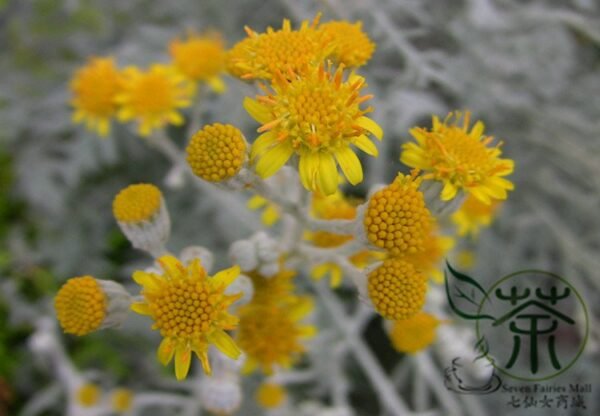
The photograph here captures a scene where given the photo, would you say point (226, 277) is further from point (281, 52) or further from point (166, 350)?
point (281, 52)

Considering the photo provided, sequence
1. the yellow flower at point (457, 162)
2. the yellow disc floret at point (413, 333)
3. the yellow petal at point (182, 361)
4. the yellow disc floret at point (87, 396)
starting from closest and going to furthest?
the yellow petal at point (182, 361) → the yellow flower at point (457, 162) → the yellow disc floret at point (413, 333) → the yellow disc floret at point (87, 396)

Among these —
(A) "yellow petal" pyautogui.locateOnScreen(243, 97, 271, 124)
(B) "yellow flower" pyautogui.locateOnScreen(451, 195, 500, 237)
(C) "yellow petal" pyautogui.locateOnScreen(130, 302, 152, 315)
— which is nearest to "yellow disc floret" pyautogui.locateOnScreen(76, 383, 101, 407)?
(C) "yellow petal" pyautogui.locateOnScreen(130, 302, 152, 315)

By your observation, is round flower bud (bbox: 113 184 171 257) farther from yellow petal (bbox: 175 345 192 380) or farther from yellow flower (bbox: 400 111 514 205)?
yellow flower (bbox: 400 111 514 205)

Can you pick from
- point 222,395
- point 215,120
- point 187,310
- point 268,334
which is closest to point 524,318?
point 268,334

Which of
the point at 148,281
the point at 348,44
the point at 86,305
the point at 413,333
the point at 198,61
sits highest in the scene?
the point at 348,44

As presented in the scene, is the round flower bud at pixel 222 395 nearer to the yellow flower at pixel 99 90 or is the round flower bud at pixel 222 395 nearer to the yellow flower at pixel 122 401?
the yellow flower at pixel 122 401

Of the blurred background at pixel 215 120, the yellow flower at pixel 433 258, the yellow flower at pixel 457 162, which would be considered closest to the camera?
the yellow flower at pixel 457 162

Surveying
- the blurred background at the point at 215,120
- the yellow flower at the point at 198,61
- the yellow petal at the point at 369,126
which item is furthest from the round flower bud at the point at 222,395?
the yellow flower at the point at 198,61
